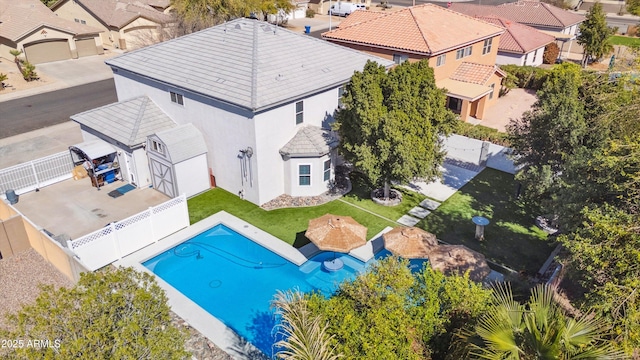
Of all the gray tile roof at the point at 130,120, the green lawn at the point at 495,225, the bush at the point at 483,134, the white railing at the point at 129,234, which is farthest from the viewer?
the bush at the point at 483,134

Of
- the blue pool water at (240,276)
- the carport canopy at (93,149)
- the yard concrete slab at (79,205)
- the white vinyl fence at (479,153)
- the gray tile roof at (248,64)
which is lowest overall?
the blue pool water at (240,276)

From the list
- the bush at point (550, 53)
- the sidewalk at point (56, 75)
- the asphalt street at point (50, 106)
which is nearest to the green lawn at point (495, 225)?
the bush at point (550, 53)

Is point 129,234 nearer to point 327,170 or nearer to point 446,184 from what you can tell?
point 327,170

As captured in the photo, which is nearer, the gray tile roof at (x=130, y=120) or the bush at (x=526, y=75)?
the gray tile roof at (x=130, y=120)

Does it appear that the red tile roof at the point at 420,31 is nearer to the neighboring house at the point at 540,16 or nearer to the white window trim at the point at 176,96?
the neighboring house at the point at 540,16

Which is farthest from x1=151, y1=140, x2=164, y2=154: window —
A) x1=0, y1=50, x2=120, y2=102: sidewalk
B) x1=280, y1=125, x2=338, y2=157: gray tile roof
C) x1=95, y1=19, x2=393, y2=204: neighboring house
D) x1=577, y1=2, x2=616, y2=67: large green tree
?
x1=577, y1=2, x2=616, y2=67: large green tree

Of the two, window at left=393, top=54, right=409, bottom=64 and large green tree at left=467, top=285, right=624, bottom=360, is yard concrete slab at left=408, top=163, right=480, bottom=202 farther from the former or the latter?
large green tree at left=467, top=285, right=624, bottom=360
